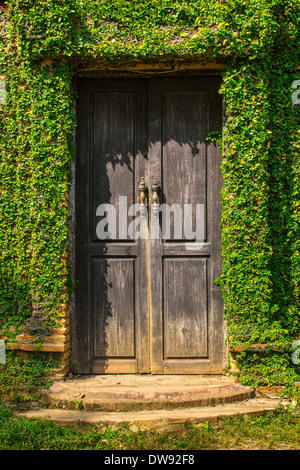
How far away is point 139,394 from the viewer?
Result: 123 inches

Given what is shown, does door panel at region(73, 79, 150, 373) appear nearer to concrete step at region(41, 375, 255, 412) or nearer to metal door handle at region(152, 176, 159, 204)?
metal door handle at region(152, 176, 159, 204)

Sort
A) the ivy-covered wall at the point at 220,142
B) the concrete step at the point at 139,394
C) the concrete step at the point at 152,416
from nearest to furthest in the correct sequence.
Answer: the concrete step at the point at 152,416
the concrete step at the point at 139,394
the ivy-covered wall at the point at 220,142

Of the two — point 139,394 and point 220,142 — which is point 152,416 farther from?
point 220,142

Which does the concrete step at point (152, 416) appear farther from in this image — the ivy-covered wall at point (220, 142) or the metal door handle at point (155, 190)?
the metal door handle at point (155, 190)

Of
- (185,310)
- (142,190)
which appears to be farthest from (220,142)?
(185,310)

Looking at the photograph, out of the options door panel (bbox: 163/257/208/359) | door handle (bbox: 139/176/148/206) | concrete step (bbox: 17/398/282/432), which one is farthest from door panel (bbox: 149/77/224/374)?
concrete step (bbox: 17/398/282/432)

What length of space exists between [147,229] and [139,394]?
59.7 inches

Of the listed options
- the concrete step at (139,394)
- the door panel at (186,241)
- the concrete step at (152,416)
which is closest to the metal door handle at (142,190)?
the door panel at (186,241)

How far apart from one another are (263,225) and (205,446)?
6.14 feet

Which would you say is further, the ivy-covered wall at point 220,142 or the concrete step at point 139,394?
the ivy-covered wall at point 220,142

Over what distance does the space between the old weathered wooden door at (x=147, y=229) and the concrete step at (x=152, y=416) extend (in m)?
0.55

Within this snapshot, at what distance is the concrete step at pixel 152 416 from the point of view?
2.88 meters

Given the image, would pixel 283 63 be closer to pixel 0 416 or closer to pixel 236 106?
pixel 236 106

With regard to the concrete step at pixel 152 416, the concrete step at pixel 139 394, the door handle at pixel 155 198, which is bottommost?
the concrete step at pixel 152 416
